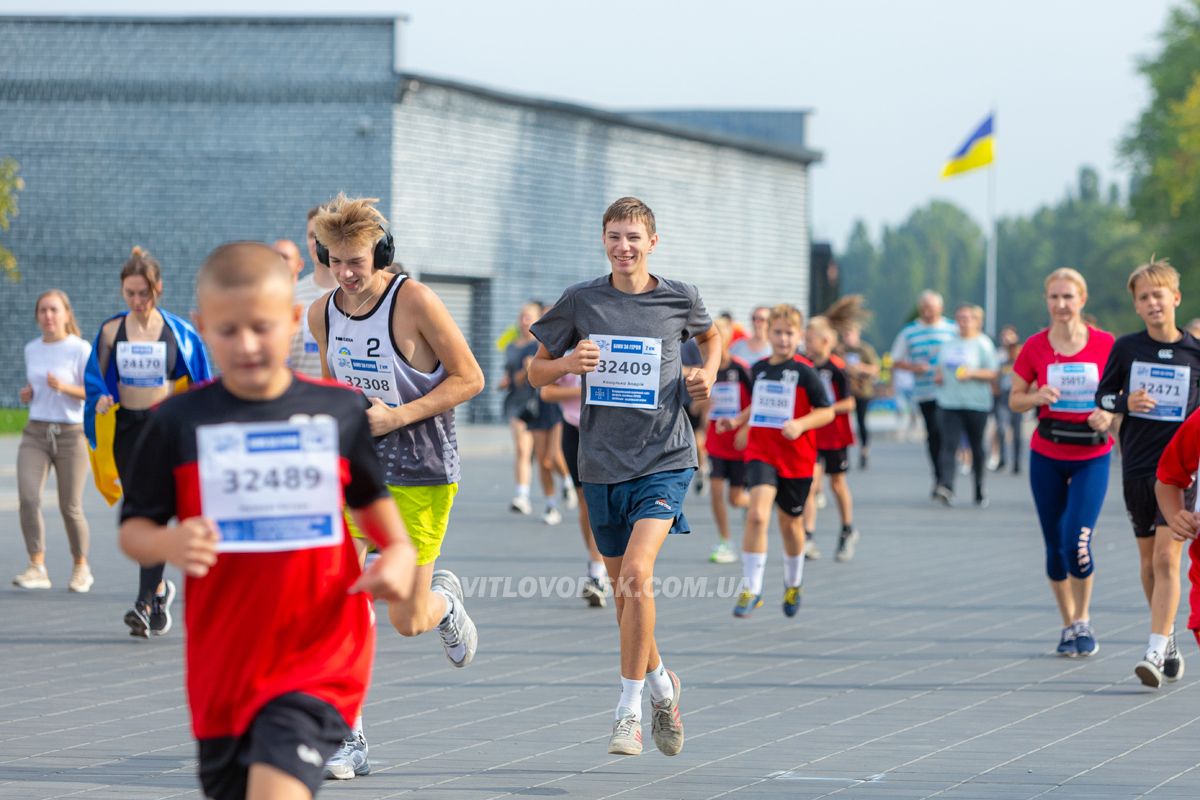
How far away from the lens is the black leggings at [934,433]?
1859cm

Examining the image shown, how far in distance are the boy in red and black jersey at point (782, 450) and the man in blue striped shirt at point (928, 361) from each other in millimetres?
7943

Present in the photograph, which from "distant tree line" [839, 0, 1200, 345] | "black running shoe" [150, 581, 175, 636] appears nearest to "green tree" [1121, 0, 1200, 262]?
"distant tree line" [839, 0, 1200, 345]

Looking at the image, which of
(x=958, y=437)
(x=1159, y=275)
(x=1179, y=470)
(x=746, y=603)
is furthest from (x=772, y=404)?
(x=958, y=437)

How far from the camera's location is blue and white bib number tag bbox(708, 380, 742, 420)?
1370 centimetres

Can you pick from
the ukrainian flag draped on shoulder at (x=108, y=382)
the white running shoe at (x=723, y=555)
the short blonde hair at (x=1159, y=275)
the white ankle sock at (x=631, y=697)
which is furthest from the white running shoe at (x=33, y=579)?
the short blonde hair at (x=1159, y=275)

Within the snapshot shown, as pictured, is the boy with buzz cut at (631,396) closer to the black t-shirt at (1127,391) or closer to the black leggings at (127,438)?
the black t-shirt at (1127,391)

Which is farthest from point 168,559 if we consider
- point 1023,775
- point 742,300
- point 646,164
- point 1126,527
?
point 742,300

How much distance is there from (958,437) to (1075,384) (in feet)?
33.5

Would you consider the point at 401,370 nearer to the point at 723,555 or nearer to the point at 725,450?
the point at 725,450

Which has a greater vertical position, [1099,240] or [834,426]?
[1099,240]

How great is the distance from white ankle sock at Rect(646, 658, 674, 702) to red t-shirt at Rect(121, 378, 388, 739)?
8.74 feet

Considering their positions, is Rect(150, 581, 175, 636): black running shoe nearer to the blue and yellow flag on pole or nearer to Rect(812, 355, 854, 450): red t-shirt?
Rect(812, 355, 854, 450): red t-shirt

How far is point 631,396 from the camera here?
21.9ft

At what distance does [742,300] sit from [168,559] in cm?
4128
